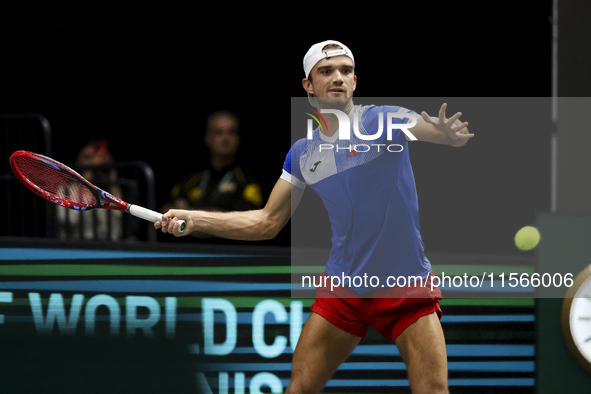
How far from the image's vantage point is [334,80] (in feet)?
11.4

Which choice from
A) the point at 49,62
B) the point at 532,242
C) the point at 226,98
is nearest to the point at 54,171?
the point at 532,242

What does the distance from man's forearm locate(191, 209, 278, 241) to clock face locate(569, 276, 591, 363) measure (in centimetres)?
167

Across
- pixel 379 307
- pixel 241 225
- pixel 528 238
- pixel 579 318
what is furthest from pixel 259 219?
pixel 579 318

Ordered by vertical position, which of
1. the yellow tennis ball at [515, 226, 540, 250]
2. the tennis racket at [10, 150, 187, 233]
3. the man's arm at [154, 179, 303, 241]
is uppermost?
the tennis racket at [10, 150, 187, 233]

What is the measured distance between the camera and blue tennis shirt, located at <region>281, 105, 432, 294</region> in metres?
3.31

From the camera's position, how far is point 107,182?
5379 millimetres

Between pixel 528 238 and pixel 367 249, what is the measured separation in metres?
1.22

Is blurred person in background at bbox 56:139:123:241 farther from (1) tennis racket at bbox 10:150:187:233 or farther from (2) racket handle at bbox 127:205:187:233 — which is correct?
(2) racket handle at bbox 127:205:187:233

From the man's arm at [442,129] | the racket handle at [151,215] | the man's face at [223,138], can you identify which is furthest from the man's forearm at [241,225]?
the man's face at [223,138]

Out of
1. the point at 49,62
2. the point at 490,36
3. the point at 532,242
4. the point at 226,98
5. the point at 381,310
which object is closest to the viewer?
the point at 381,310

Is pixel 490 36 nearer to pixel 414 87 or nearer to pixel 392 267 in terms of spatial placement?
pixel 414 87

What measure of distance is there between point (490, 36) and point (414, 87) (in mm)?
713

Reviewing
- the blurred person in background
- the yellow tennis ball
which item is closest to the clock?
the yellow tennis ball

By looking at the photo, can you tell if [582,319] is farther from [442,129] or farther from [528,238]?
[442,129]
